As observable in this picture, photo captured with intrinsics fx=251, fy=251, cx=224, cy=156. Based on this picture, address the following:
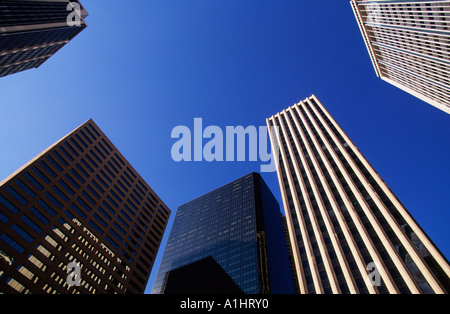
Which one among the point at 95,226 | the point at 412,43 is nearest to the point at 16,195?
the point at 95,226

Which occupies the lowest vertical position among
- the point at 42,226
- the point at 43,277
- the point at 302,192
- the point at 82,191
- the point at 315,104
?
the point at 43,277

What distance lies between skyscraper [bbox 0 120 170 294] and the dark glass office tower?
3227 cm

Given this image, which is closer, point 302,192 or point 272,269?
point 302,192

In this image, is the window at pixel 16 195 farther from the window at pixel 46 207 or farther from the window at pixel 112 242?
the window at pixel 112 242

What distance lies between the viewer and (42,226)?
51.6 metres

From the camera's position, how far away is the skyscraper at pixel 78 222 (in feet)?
156

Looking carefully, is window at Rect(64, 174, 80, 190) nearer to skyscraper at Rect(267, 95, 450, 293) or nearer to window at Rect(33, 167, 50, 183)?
window at Rect(33, 167, 50, 183)

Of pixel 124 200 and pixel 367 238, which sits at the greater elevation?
pixel 124 200

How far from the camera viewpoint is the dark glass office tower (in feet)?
311
